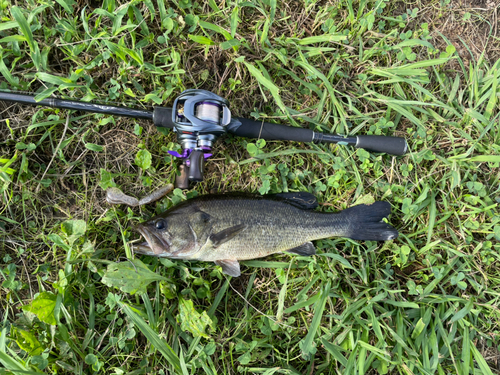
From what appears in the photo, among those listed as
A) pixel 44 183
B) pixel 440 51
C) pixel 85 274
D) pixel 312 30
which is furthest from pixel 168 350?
→ pixel 440 51

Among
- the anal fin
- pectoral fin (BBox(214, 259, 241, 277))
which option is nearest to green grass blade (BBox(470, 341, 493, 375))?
the anal fin

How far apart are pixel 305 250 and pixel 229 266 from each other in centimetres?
78

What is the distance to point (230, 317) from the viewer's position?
2990 millimetres

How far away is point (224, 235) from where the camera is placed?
9.04ft

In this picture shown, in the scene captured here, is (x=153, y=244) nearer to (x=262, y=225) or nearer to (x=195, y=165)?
(x=195, y=165)

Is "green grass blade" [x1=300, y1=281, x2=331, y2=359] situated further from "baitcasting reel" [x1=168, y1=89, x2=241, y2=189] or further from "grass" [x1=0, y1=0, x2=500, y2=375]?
"baitcasting reel" [x1=168, y1=89, x2=241, y2=189]

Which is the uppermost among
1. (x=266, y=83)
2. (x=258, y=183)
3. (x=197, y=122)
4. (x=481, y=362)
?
(x=266, y=83)

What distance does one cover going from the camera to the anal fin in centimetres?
297

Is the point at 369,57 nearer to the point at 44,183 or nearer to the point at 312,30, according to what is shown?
the point at 312,30

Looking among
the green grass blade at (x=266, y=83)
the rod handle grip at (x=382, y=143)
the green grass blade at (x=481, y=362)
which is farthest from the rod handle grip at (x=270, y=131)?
the green grass blade at (x=481, y=362)

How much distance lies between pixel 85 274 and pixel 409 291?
10.6 feet

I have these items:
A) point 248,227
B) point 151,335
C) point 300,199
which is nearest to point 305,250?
point 300,199

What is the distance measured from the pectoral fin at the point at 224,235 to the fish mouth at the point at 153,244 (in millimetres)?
412

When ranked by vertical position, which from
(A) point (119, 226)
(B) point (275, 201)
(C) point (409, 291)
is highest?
(B) point (275, 201)
